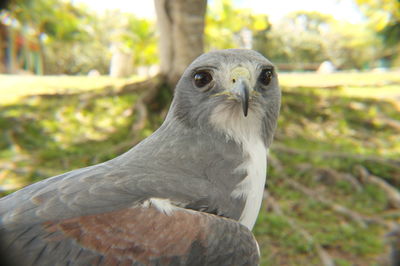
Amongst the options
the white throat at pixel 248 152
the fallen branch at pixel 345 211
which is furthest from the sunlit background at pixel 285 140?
the white throat at pixel 248 152

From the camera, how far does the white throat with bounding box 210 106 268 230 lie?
2191 millimetres

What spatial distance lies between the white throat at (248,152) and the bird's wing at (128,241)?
39 cm

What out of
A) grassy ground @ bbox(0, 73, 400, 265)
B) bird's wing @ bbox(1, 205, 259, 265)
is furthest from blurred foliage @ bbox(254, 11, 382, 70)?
bird's wing @ bbox(1, 205, 259, 265)

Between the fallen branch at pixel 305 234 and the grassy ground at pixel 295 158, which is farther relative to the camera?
the grassy ground at pixel 295 158

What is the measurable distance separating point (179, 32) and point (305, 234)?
402 centimetres

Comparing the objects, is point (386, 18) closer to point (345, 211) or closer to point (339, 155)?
point (339, 155)

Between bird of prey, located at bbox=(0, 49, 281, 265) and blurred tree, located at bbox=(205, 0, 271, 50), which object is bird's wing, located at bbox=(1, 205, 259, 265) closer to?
bird of prey, located at bbox=(0, 49, 281, 265)

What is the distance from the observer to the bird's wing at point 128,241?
5.57ft

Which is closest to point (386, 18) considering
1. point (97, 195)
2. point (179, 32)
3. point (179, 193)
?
point (179, 32)

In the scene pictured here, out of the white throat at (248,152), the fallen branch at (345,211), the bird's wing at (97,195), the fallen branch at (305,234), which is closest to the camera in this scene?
the bird's wing at (97,195)

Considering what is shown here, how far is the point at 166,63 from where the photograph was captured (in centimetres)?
669

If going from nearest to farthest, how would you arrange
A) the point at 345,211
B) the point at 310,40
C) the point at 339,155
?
the point at 345,211, the point at 339,155, the point at 310,40

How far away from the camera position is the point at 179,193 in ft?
6.54

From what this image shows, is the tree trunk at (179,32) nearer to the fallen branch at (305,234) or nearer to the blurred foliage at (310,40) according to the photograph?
the fallen branch at (305,234)
